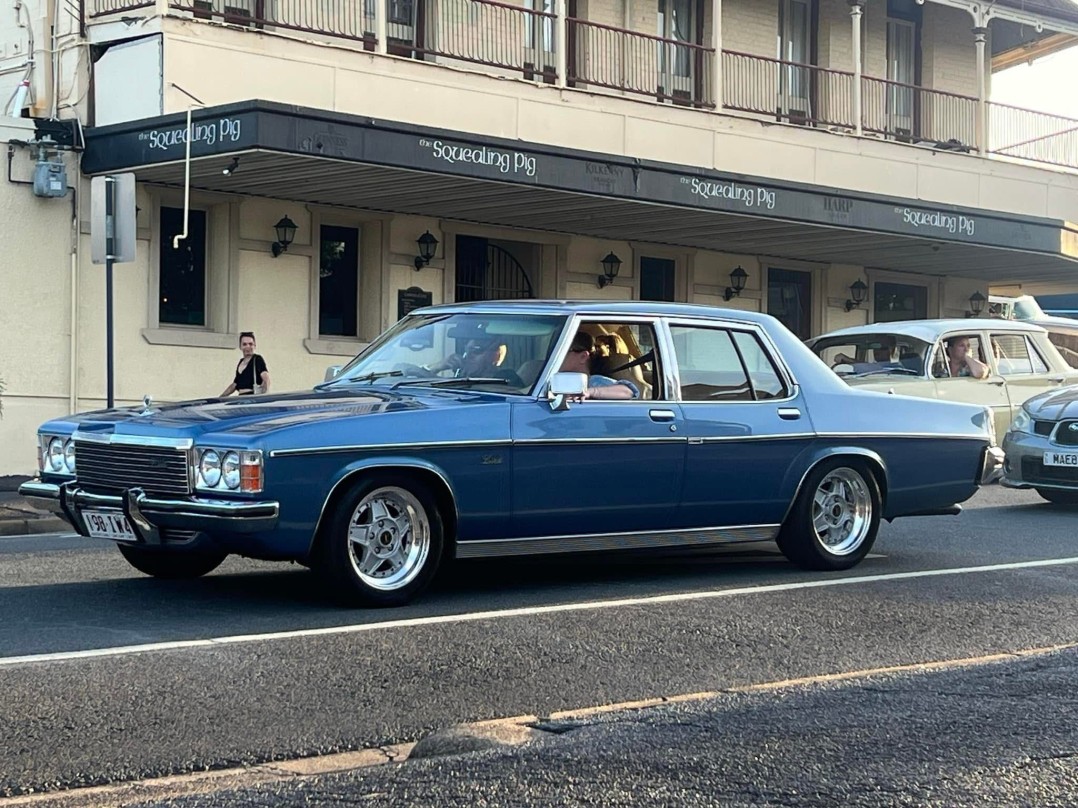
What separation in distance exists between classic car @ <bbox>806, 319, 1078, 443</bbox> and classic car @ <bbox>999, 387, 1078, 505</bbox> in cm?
135

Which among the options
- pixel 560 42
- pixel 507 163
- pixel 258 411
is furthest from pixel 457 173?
pixel 258 411

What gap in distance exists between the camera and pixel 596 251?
2116 centimetres

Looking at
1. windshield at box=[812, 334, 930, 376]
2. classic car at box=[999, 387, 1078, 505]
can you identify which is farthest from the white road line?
windshield at box=[812, 334, 930, 376]

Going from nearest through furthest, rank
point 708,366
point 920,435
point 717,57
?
1. point 708,366
2. point 920,435
3. point 717,57

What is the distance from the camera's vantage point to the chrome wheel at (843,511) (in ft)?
28.5

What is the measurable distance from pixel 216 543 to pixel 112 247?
24.2 feet

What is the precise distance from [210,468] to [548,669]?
1.82 m

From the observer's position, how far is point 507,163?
53.0 ft

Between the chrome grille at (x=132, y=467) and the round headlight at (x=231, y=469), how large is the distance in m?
0.19

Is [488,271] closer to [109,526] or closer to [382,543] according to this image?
[382,543]

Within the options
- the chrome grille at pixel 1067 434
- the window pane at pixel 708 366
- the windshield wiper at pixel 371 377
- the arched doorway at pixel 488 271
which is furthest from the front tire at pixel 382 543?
the arched doorway at pixel 488 271

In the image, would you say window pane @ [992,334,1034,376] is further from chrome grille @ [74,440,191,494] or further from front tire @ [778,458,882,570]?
chrome grille @ [74,440,191,494]

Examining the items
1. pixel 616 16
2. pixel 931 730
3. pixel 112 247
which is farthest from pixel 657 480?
pixel 616 16

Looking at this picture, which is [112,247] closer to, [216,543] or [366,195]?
[366,195]
